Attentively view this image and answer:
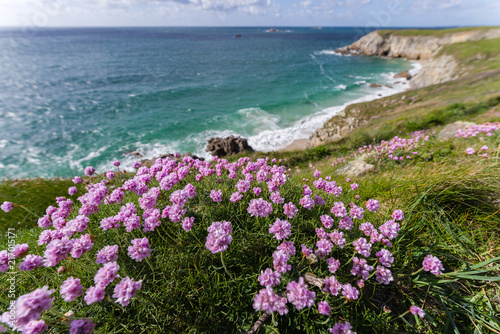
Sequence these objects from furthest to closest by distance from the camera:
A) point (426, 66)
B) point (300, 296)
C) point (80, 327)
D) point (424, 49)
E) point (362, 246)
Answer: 1. point (424, 49)
2. point (426, 66)
3. point (362, 246)
4. point (300, 296)
5. point (80, 327)

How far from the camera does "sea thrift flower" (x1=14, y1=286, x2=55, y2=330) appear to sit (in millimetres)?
1598

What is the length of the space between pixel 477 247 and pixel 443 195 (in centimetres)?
85

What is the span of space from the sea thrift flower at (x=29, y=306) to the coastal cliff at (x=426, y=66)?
16194mm

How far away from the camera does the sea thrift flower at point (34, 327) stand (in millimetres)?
1617

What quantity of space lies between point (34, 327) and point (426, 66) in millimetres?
53748

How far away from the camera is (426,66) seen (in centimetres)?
3816

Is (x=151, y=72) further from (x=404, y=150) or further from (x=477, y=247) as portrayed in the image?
(x=477, y=247)

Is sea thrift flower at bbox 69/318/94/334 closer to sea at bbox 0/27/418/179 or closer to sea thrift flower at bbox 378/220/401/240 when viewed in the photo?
sea thrift flower at bbox 378/220/401/240

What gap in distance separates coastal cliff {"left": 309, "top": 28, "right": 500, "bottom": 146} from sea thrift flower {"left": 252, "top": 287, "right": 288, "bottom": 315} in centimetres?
1518

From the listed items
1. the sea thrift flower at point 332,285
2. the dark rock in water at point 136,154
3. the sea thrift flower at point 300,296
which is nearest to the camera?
the sea thrift flower at point 300,296

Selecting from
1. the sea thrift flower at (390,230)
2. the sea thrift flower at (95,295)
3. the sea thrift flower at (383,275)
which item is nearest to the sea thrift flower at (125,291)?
the sea thrift flower at (95,295)

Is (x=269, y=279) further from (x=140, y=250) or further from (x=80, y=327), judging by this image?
(x=80, y=327)

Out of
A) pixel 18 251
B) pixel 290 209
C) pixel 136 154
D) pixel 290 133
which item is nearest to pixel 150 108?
pixel 136 154

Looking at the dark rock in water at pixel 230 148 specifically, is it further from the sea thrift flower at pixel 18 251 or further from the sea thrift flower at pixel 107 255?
the sea thrift flower at pixel 107 255
